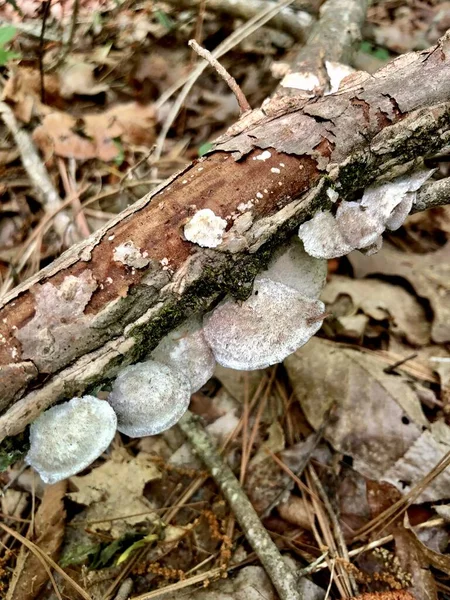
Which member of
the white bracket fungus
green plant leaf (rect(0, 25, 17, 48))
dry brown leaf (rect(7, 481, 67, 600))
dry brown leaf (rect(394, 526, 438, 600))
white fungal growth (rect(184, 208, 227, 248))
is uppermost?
green plant leaf (rect(0, 25, 17, 48))

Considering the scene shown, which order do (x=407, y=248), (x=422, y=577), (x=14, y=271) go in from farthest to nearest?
1. (x=407, y=248)
2. (x=14, y=271)
3. (x=422, y=577)

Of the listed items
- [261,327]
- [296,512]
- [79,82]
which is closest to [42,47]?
[79,82]

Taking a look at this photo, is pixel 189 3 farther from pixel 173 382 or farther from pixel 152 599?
pixel 152 599

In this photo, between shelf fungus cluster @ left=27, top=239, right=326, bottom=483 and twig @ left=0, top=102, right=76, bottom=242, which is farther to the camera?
twig @ left=0, top=102, right=76, bottom=242

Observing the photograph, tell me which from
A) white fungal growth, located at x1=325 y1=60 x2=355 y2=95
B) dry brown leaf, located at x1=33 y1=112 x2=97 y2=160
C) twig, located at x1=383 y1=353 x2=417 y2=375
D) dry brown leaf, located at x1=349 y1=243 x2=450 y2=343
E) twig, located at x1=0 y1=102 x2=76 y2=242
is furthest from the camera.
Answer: dry brown leaf, located at x1=33 y1=112 x2=97 y2=160

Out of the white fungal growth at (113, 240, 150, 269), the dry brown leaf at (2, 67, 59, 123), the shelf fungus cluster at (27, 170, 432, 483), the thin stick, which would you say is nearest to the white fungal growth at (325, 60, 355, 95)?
the shelf fungus cluster at (27, 170, 432, 483)

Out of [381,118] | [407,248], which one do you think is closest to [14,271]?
[381,118]

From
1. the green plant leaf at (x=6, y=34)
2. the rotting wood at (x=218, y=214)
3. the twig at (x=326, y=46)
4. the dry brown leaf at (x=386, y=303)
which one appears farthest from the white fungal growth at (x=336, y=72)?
the green plant leaf at (x=6, y=34)

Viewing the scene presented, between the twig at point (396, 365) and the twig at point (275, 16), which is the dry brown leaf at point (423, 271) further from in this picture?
the twig at point (275, 16)

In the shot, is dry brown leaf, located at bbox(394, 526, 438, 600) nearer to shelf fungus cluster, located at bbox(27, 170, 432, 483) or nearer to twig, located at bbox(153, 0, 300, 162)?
shelf fungus cluster, located at bbox(27, 170, 432, 483)
